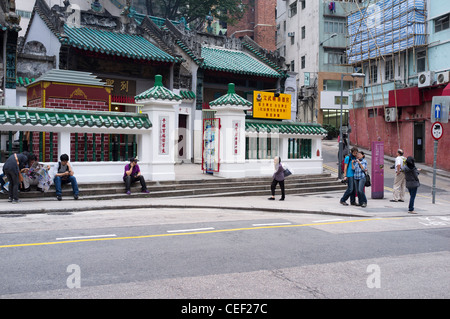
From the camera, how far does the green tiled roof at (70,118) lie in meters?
12.9

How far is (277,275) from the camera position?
601cm

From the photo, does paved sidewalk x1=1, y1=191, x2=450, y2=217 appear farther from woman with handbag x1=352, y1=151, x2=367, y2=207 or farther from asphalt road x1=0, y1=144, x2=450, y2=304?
asphalt road x1=0, y1=144, x2=450, y2=304

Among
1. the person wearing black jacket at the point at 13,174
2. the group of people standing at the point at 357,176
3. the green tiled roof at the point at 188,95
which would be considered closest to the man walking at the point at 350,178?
the group of people standing at the point at 357,176

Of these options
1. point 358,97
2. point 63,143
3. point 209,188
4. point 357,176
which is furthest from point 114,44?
point 358,97

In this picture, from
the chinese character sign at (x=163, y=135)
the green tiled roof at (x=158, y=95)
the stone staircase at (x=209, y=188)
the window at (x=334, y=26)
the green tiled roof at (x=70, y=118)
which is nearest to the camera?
the green tiled roof at (x=70, y=118)

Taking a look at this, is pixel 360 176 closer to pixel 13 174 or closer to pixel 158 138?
pixel 158 138

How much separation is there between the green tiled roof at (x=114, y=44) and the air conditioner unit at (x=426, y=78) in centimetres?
1543

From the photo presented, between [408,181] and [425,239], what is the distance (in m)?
4.77

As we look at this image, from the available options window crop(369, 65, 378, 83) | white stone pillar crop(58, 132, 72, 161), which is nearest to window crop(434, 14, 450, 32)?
window crop(369, 65, 378, 83)

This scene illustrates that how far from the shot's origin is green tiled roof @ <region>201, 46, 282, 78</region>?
2552 centimetres

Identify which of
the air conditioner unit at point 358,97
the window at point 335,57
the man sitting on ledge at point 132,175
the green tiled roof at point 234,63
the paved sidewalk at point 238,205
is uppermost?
the window at point 335,57

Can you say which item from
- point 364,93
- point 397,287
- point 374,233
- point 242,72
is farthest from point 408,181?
point 364,93

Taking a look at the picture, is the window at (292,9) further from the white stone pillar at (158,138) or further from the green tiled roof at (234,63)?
the white stone pillar at (158,138)
